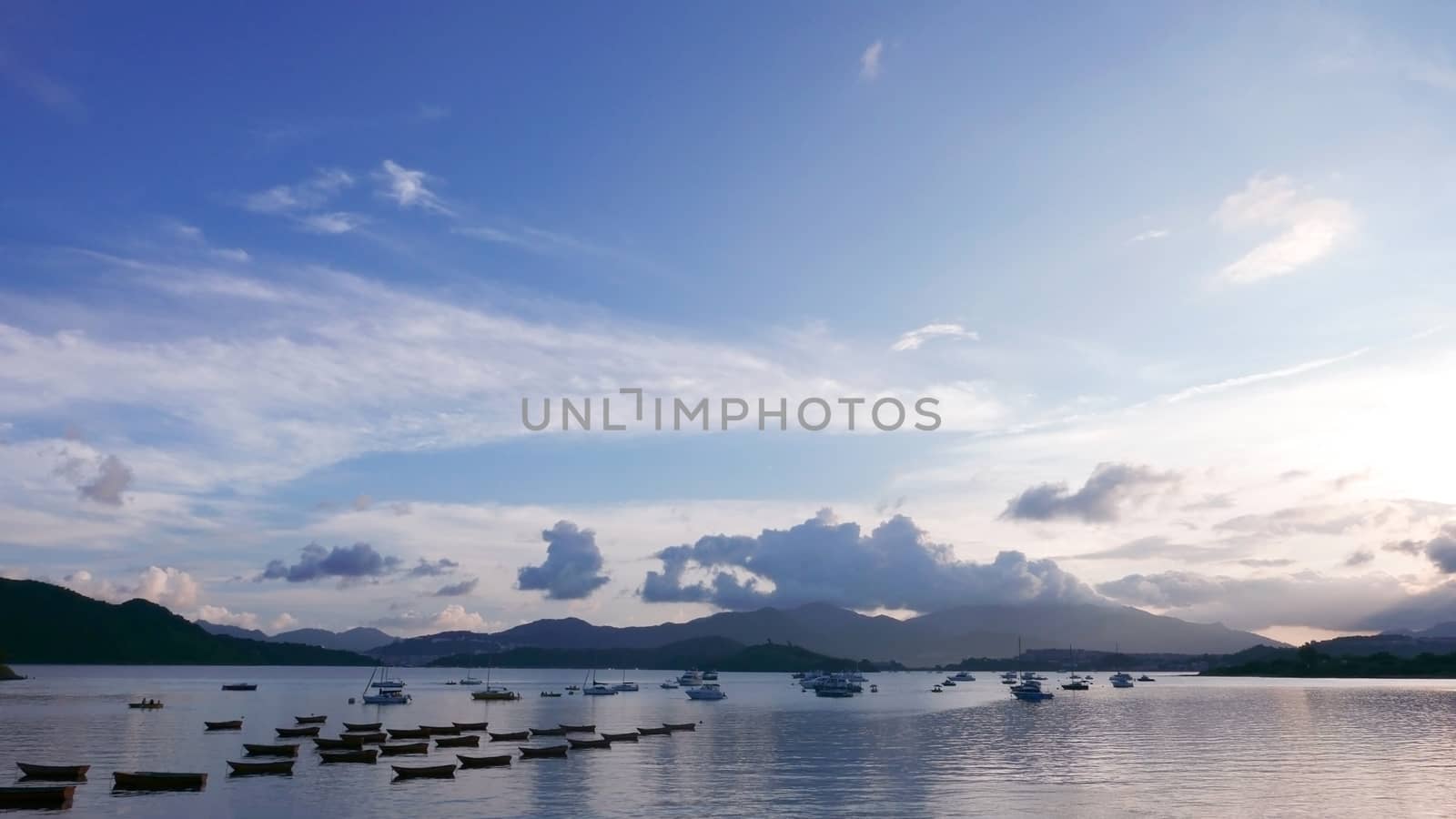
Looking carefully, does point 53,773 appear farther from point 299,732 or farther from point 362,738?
point 299,732

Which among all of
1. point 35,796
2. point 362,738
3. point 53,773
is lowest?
point 362,738

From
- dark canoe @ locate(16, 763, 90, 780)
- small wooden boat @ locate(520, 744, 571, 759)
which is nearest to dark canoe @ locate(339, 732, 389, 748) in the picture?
small wooden boat @ locate(520, 744, 571, 759)

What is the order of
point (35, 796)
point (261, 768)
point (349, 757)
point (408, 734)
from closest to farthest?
point (35, 796) < point (261, 768) < point (349, 757) < point (408, 734)

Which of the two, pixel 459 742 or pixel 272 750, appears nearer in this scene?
pixel 272 750

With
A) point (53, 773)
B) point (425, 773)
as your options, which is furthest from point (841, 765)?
point (53, 773)

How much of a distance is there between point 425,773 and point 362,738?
19.9m

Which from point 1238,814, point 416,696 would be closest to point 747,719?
point 1238,814

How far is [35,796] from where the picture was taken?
52.8 metres

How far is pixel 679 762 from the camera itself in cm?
7612

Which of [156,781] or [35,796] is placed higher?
[35,796]

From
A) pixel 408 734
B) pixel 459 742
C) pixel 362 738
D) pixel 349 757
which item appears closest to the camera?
pixel 349 757

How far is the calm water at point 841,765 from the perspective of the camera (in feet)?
177

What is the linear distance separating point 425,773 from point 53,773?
69.2 feet

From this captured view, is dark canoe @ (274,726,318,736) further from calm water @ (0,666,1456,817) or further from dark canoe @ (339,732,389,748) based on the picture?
dark canoe @ (339,732,389,748)
